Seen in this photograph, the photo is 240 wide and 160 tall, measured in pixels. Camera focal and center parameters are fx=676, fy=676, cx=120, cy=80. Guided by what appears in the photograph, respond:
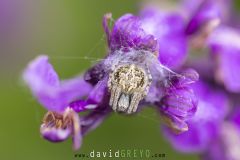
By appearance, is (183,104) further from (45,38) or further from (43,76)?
(45,38)

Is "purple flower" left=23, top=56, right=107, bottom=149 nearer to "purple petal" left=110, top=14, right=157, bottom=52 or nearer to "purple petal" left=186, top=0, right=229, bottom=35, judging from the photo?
"purple petal" left=110, top=14, right=157, bottom=52

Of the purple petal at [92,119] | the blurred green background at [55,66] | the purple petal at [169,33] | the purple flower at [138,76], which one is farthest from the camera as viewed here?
the blurred green background at [55,66]

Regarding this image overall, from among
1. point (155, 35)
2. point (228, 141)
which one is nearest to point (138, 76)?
point (155, 35)

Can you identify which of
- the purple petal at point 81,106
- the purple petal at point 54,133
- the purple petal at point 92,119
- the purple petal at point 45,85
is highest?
the purple petal at point 45,85

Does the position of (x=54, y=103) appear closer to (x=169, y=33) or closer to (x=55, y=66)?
(x=169, y=33)

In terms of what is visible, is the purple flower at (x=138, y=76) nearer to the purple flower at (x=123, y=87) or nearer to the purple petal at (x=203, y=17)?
the purple flower at (x=123, y=87)

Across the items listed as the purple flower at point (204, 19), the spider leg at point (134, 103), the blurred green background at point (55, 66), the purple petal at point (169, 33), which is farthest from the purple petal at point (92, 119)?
the blurred green background at point (55, 66)
